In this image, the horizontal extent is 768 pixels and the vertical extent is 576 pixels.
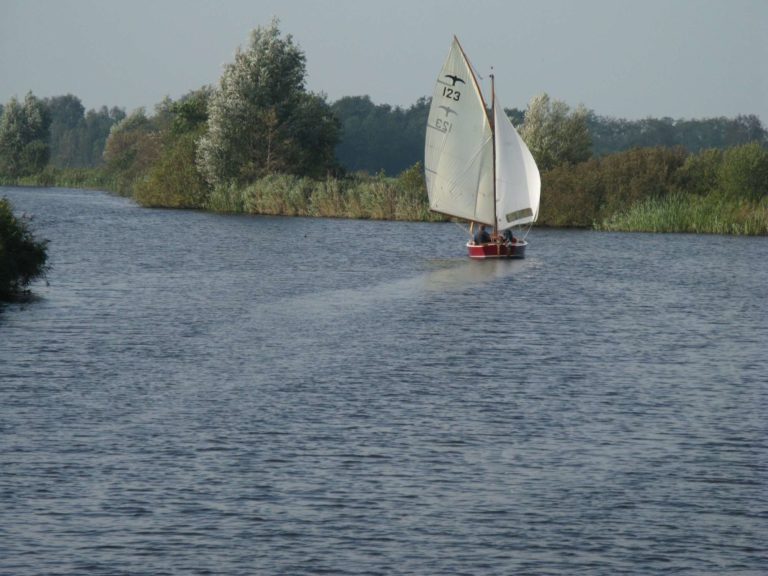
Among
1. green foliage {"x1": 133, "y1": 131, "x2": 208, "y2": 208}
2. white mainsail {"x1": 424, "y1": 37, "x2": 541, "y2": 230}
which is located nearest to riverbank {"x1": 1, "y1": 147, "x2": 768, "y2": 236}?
green foliage {"x1": 133, "y1": 131, "x2": 208, "y2": 208}

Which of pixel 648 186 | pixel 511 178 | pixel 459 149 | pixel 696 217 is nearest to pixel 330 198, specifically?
pixel 648 186

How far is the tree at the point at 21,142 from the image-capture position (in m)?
161

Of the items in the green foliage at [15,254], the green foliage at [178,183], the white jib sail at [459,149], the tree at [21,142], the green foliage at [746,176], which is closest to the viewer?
the green foliage at [15,254]

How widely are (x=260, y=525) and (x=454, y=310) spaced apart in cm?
2397

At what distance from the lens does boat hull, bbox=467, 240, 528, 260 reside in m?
57.2

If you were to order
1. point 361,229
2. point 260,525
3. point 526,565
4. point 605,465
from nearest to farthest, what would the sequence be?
point 526,565 → point 260,525 → point 605,465 → point 361,229

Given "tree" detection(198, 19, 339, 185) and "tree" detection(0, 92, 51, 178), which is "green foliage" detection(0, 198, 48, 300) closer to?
"tree" detection(198, 19, 339, 185)

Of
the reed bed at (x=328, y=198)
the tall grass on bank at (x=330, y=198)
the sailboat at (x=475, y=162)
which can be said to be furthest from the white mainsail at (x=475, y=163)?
the reed bed at (x=328, y=198)

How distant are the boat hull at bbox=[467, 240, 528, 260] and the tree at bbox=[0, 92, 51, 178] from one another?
113 m

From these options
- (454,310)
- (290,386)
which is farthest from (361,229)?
(290,386)

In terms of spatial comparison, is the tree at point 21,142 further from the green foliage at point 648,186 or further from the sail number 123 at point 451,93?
the sail number 123 at point 451,93

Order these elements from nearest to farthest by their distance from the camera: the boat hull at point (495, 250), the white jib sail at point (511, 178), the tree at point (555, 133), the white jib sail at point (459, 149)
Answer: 1. the boat hull at point (495, 250)
2. the white jib sail at point (511, 178)
3. the white jib sail at point (459, 149)
4. the tree at point (555, 133)

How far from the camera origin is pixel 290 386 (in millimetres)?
25219

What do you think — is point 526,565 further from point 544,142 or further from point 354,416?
point 544,142
